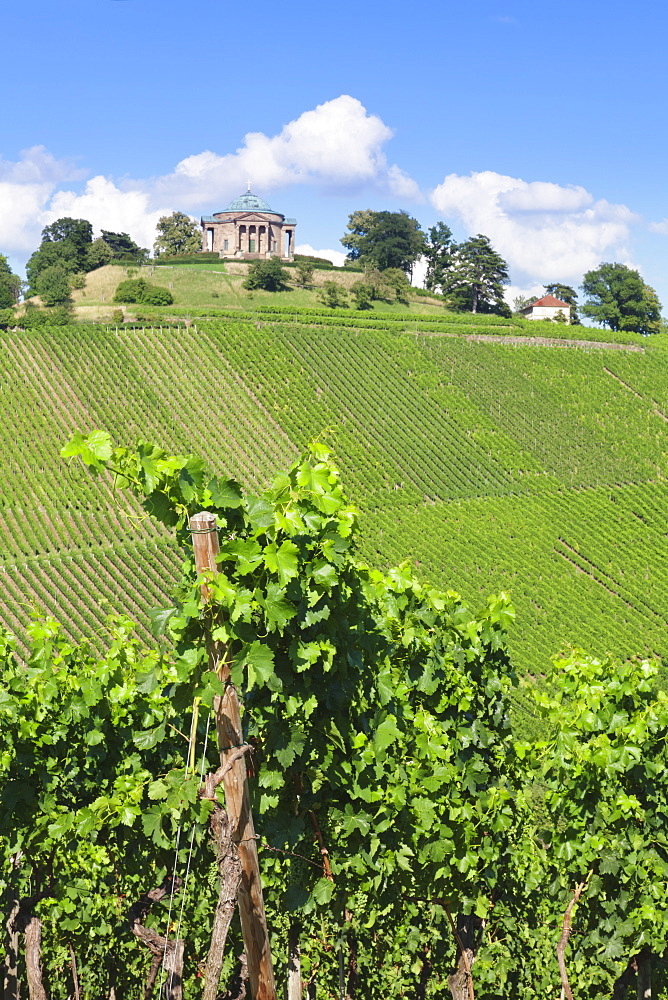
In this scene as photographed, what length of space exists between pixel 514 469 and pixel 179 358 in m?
22.0

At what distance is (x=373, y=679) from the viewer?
6887mm

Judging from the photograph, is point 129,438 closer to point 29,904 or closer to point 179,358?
point 179,358

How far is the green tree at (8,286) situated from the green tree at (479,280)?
42169 millimetres

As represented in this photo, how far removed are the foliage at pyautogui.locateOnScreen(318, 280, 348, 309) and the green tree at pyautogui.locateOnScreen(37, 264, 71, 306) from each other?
22316 millimetres

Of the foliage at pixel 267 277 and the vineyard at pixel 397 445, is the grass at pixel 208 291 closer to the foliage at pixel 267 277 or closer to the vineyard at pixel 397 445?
the foliage at pixel 267 277

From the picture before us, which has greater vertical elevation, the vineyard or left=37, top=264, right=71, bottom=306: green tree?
left=37, top=264, right=71, bottom=306: green tree

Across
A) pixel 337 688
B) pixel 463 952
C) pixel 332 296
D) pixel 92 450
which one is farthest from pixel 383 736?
pixel 332 296

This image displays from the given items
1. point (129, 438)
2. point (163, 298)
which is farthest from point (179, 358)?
point (163, 298)

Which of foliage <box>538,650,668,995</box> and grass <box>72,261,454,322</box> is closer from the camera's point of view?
foliage <box>538,650,668,995</box>

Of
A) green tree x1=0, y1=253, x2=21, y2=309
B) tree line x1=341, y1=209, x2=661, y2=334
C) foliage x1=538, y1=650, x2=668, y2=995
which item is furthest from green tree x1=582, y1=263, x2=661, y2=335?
foliage x1=538, y1=650, x2=668, y2=995

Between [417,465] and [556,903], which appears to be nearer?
[556,903]

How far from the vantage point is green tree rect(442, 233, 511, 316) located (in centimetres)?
9406

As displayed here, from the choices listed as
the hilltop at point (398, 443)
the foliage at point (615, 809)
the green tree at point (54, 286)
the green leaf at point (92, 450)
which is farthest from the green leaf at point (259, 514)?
the green tree at point (54, 286)

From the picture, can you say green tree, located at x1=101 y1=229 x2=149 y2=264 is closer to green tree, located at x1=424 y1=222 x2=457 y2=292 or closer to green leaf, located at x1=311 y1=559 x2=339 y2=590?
green tree, located at x1=424 y1=222 x2=457 y2=292
